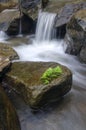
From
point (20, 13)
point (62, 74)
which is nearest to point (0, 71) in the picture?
point (62, 74)

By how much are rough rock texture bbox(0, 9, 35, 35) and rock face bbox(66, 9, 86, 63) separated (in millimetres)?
3982

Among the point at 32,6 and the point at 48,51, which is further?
the point at 32,6

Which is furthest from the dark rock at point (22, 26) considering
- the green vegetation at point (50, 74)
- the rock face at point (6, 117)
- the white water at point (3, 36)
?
the rock face at point (6, 117)

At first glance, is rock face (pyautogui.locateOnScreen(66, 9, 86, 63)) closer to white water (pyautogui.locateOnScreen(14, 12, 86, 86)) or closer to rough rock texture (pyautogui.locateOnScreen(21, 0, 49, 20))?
white water (pyautogui.locateOnScreen(14, 12, 86, 86))

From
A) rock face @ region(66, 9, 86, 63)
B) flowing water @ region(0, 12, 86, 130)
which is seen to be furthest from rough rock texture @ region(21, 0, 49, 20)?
flowing water @ region(0, 12, 86, 130)

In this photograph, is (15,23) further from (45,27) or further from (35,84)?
(35,84)

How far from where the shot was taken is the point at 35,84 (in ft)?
16.6

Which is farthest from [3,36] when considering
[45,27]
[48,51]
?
[48,51]

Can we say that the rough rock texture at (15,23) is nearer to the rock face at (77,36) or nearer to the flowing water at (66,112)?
the rock face at (77,36)

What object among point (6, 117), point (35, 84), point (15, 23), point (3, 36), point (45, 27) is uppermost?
point (6, 117)

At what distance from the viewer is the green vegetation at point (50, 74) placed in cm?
509

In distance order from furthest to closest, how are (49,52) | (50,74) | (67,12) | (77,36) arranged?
A: (67,12)
(49,52)
(77,36)
(50,74)

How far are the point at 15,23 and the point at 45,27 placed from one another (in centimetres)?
173

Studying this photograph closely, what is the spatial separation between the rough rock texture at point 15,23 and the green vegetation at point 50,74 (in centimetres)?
677
